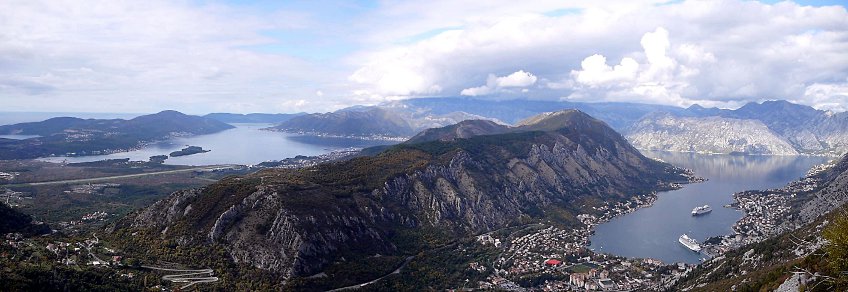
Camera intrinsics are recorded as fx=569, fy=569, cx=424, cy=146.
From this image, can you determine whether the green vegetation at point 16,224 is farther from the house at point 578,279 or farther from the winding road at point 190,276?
the house at point 578,279

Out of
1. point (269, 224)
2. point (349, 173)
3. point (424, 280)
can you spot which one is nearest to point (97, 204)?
point (349, 173)

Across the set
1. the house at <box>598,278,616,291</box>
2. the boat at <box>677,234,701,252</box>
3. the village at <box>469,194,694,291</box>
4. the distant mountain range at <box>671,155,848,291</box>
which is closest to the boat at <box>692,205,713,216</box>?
the distant mountain range at <box>671,155,848,291</box>

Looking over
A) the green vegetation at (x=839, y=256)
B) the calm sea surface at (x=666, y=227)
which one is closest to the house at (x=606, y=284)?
the calm sea surface at (x=666, y=227)

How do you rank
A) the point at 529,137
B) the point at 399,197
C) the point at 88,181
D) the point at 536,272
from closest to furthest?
the point at 536,272 → the point at 399,197 → the point at 88,181 → the point at 529,137

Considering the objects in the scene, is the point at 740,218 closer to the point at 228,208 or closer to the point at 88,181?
the point at 228,208

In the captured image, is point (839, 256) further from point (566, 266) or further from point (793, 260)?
point (566, 266)

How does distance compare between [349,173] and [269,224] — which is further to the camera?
[349,173]
